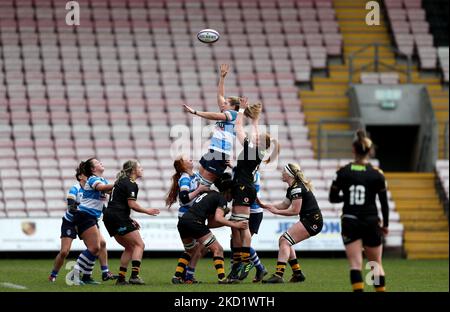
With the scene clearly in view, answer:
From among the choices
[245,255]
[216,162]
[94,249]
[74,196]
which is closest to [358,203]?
[245,255]

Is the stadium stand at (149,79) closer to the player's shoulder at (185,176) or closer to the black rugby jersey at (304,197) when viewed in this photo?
the black rugby jersey at (304,197)

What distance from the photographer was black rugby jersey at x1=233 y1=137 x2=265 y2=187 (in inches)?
590

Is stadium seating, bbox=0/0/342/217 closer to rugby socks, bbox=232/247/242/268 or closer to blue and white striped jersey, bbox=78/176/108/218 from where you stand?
blue and white striped jersey, bbox=78/176/108/218

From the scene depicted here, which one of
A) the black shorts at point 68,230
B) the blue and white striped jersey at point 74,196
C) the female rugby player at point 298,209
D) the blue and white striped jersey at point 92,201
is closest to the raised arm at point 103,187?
the blue and white striped jersey at point 92,201

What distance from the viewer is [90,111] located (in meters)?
27.0

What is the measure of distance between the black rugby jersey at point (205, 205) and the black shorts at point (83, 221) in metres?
1.51

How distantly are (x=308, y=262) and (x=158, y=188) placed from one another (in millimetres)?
4863

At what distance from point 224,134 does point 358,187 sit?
3.77 meters

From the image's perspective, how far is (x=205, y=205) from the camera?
49.4 ft

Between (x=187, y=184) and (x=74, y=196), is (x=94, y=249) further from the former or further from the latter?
(x=187, y=184)

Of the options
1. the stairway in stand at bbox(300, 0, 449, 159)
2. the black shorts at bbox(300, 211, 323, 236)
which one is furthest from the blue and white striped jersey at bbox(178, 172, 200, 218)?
the stairway in stand at bbox(300, 0, 449, 159)

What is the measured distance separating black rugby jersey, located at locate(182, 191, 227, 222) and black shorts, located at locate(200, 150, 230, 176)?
1.08ft
